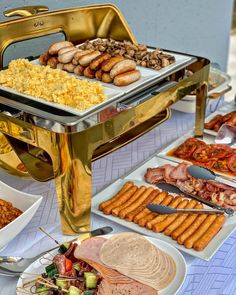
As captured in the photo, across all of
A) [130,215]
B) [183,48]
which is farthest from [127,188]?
[183,48]

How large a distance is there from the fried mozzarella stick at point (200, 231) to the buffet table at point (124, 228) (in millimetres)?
27

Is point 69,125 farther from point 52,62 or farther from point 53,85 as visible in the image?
point 52,62

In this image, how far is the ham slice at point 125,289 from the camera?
71 cm

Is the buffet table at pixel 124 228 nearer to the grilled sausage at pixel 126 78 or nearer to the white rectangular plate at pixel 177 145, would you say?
the white rectangular plate at pixel 177 145

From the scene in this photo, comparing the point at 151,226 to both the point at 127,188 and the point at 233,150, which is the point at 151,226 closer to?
the point at 127,188

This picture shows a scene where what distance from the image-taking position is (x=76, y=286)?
74cm

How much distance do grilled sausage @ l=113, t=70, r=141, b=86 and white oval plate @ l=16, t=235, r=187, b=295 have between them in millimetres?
322

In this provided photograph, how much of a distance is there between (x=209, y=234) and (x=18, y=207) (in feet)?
1.22

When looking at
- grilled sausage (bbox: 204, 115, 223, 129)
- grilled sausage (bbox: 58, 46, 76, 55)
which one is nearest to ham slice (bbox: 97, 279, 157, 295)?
grilled sausage (bbox: 58, 46, 76, 55)

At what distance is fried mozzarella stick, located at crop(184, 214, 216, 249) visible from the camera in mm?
841

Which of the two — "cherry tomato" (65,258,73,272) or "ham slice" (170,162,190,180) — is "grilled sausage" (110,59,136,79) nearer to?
"ham slice" (170,162,190,180)

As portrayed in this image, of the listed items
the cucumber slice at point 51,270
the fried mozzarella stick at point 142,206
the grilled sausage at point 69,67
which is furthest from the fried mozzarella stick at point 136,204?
the grilled sausage at point 69,67

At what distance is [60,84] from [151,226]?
329 millimetres

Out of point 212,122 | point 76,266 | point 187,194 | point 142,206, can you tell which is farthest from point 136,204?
point 212,122
